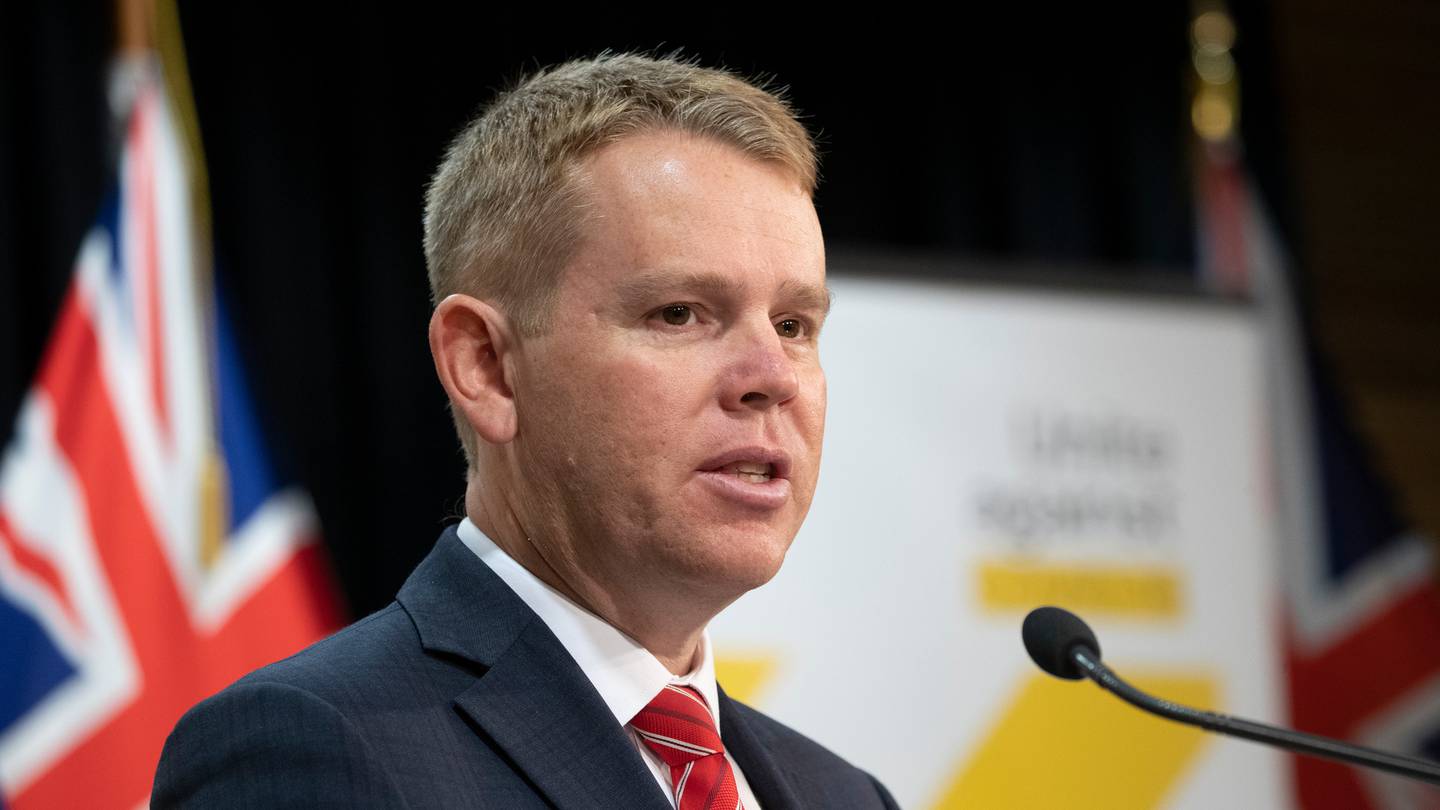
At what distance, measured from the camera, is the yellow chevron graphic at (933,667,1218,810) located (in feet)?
11.1

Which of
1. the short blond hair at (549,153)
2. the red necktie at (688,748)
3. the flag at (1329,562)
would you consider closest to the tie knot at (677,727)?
the red necktie at (688,748)

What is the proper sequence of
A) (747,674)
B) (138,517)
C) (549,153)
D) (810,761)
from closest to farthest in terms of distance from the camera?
(549,153), (810,761), (138,517), (747,674)

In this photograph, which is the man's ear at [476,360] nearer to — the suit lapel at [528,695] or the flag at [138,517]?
the suit lapel at [528,695]

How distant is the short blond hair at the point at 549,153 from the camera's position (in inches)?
57.3

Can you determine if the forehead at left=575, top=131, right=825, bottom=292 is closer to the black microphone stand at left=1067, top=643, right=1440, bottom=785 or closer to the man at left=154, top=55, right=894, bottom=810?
the man at left=154, top=55, right=894, bottom=810

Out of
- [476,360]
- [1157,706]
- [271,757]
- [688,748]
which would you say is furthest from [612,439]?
[1157,706]

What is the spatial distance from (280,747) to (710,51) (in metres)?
3.22

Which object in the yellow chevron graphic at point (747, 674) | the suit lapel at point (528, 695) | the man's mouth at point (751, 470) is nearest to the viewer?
the suit lapel at point (528, 695)

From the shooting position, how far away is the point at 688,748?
56.4 inches

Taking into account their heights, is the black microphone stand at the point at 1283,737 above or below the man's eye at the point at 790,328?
below

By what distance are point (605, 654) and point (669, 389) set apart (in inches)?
9.5

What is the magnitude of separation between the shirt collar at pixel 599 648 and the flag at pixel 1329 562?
9.80ft

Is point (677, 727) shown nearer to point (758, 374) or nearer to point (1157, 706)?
point (758, 374)

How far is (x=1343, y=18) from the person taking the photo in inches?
201
